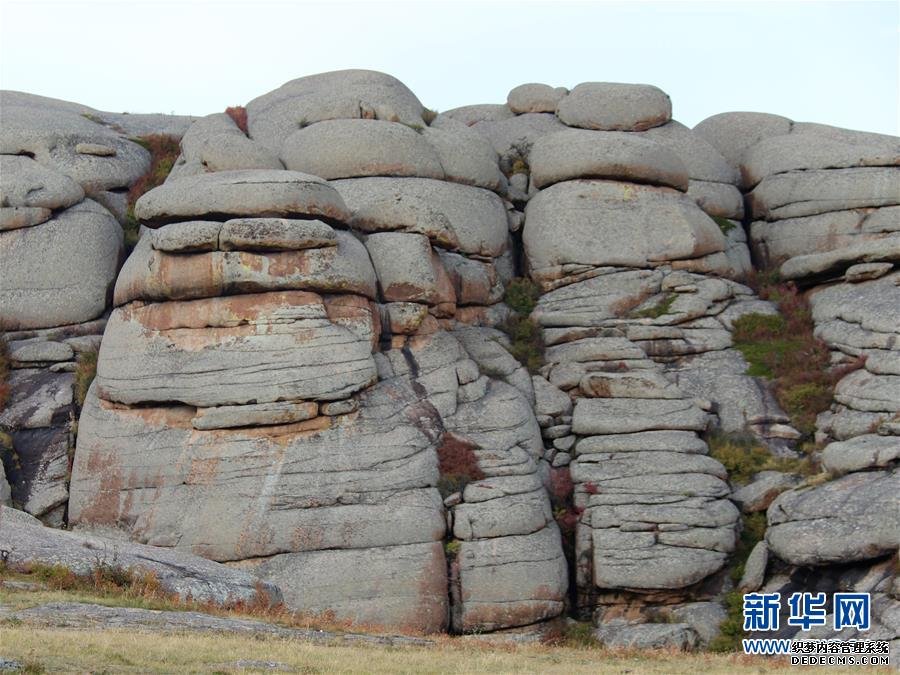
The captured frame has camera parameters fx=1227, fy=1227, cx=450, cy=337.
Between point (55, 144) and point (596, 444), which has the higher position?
point (55, 144)

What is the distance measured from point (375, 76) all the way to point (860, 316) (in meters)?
20.2

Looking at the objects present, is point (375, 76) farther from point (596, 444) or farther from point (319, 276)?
point (596, 444)

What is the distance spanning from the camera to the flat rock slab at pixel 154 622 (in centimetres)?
2092

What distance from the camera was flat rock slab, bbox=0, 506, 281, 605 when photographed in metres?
24.7

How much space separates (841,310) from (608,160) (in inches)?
371

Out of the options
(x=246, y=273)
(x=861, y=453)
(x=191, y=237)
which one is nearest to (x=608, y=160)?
(x=246, y=273)

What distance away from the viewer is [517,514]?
32375mm

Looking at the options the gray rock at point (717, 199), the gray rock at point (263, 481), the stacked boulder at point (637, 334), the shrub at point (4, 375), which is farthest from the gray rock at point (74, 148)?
the gray rock at point (717, 199)

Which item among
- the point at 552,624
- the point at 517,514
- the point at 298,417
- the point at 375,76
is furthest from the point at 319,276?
the point at 375,76

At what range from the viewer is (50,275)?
40031mm

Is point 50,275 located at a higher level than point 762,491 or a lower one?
higher

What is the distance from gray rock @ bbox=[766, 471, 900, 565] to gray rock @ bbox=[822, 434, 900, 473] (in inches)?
10.7

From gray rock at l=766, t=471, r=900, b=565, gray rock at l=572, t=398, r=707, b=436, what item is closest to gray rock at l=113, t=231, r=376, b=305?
gray rock at l=572, t=398, r=707, b=436

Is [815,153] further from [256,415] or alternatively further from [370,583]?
[370,583]
